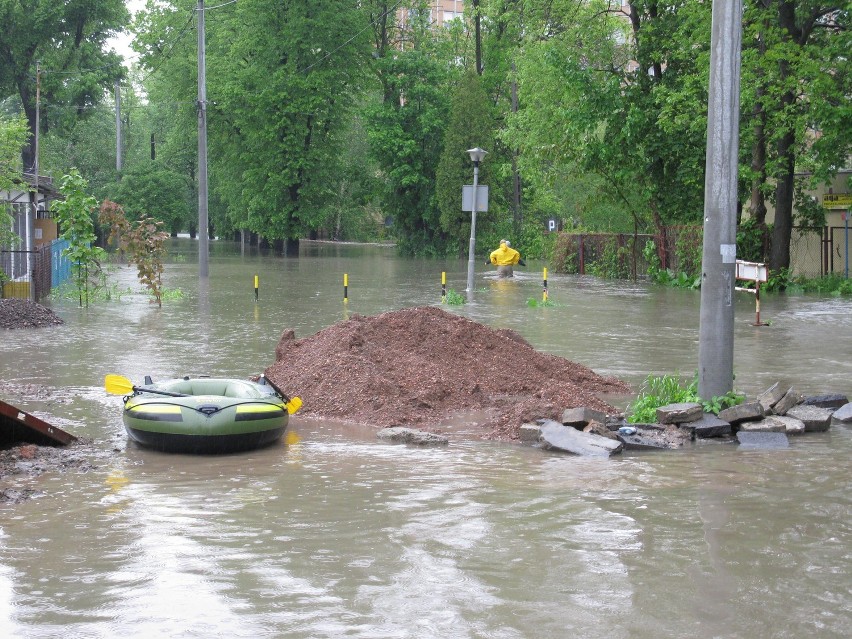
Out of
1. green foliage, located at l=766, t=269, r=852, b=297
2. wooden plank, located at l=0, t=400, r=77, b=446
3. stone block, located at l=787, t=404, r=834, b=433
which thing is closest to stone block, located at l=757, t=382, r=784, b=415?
stone block, located at l=787, t=404, r=834, b=433

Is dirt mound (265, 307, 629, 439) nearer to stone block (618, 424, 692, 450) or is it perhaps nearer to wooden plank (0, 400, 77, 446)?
stone block (618, 424, 692, 450)

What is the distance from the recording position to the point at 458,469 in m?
10.2

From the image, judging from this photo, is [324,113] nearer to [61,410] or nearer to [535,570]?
[61,410]

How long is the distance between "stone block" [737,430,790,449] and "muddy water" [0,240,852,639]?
0.22 meters

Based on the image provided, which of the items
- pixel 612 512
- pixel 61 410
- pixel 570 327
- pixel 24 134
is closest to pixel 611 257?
pixel 570 327

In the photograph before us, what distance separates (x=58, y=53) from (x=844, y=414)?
191ft

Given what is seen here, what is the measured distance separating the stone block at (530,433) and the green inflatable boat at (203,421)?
247 cm

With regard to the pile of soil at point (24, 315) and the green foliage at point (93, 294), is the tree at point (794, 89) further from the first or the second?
the pile of soil at point (24, 315)

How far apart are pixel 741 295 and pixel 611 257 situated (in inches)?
430

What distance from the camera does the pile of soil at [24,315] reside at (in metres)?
22.2

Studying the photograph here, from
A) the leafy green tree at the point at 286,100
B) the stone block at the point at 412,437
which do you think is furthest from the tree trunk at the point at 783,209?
the leafy green tree at the point at 286,100

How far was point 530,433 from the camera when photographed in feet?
37.6

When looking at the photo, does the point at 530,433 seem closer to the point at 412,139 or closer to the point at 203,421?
the point at 203,421

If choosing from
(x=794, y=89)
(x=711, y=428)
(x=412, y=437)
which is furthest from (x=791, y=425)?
(x=794, y=89)
